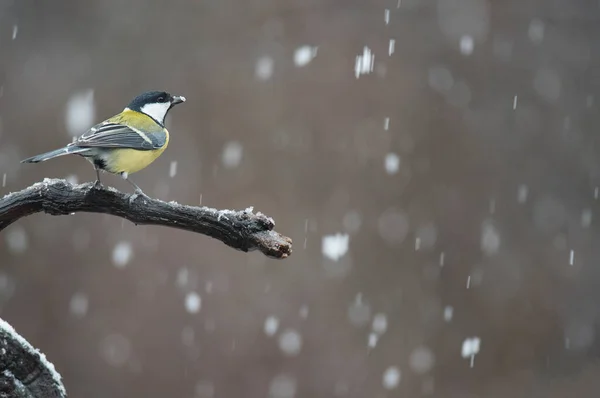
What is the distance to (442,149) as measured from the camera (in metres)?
2.54

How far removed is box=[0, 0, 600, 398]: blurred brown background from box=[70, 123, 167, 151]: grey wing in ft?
4.79

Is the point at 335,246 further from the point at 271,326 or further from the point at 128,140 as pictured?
the point at 128,140

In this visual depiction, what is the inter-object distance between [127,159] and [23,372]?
381 mm

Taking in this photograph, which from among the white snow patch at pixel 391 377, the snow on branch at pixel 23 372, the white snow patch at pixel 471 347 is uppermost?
the white snow patch at pixel 471 347

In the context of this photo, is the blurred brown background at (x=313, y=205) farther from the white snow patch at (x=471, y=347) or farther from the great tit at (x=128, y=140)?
the great tit at (x=128, y=140)

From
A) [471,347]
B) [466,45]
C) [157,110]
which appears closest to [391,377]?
[471,347]

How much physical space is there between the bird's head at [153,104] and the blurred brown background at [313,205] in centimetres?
140

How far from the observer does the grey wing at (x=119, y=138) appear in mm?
969

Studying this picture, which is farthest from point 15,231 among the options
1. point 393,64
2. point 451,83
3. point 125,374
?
point 451,83

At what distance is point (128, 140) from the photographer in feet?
3.27

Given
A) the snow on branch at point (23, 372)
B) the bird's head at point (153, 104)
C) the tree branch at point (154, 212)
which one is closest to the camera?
the snow on branch at point (23, 372)

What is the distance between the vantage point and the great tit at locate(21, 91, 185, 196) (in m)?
0.98

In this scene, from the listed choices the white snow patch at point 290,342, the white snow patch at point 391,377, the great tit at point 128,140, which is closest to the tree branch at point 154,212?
the great tit at point 128,140

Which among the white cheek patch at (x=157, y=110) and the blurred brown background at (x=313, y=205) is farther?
the blurred brown background at (x=313, y=205)
